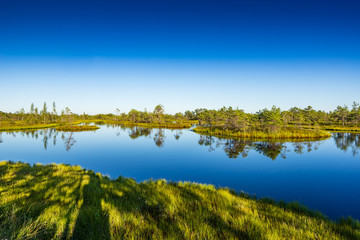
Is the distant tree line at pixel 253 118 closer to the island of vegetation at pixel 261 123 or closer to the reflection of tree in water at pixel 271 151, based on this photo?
the island of vegetation at pixel 261 123

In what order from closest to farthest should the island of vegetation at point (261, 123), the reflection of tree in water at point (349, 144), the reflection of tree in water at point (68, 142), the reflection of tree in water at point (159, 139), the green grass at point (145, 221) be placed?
1. the green grass at point (145, 221)
2. the reflection of tree in water at point (349, 144)
3. the reflection of tree in water at point (68, 142)
4. the reflection of tree in water at point (159, 139)
5. the island of vegetation at point (261, 123)

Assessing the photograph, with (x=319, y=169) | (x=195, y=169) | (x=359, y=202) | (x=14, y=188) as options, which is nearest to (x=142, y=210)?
(x=14, y=188)

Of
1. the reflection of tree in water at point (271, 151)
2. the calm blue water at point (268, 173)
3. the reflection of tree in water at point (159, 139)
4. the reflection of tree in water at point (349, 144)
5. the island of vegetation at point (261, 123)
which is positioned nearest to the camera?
the calm blue water at point (268, 173)

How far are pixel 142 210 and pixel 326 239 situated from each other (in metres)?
5.07

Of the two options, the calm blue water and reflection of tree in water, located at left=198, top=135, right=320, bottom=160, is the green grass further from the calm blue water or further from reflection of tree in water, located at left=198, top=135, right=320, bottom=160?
reflection of tree in water, located at left=198, top=135, right=320, bottom=160

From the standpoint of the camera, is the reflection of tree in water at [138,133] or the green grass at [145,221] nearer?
the green grass at [145,221]

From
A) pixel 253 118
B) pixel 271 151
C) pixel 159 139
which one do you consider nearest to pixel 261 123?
pixel 253 118

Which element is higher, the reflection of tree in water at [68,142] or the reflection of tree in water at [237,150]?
the reflection of tree in water at [68,142]

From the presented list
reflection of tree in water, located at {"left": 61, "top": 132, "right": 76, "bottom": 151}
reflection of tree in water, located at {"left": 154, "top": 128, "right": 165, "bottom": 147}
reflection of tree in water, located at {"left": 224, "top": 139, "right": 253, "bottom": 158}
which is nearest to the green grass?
reflection of tree in water, located at {"left": 224, "top": 139, "right": 253, "bottom": 158}

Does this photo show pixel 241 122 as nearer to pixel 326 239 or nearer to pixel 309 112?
pixel 326 239

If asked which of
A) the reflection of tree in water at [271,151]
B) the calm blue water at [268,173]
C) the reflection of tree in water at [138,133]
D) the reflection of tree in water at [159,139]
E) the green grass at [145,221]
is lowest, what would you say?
the calm blue water at [268,173]

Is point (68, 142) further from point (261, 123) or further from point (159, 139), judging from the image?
point (261, 123)

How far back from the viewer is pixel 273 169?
60.9 ft

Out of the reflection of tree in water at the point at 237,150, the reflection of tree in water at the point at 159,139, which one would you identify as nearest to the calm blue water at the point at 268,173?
the reflection of tree in water at the point at 237,150
